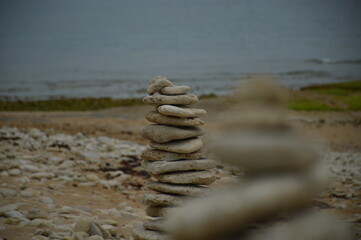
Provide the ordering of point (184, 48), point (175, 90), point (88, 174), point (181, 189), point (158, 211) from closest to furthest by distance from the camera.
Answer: point (181, 189)
point (158, 211)
point (175, 90)
point (88, 174)
point (184, 48)

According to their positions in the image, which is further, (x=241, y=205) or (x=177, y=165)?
(x=177, y=165)

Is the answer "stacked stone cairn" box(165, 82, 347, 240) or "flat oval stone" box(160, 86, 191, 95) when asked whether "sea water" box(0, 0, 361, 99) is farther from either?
"flat oval stone" box(160, 86, 191, 95)

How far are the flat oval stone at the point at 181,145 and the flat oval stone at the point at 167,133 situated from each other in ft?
0.18

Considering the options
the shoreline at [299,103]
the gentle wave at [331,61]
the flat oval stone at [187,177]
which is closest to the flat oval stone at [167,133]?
the flat oval stone at [187,177]

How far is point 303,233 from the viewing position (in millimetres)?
3141

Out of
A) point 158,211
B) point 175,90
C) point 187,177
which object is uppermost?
point 175,90

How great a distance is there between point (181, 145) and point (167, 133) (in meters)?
0.20

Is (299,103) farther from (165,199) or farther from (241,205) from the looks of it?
(241,205)

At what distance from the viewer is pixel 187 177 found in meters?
6.03

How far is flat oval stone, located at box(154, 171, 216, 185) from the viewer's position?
6.01 meters

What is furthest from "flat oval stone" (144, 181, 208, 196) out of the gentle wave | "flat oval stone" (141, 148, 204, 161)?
the gentle wave

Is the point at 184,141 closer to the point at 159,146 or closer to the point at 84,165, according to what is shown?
the point at 159,146

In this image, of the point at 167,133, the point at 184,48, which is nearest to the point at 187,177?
the point at 167,133

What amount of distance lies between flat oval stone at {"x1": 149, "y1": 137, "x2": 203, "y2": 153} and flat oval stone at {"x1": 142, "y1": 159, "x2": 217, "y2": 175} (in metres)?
0.13
